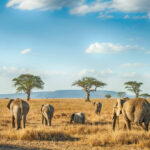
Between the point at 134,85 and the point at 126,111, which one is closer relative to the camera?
the point at 126,111

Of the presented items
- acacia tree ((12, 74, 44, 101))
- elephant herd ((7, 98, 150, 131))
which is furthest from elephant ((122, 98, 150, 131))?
acacia tree ((12, 74, 44, 101))

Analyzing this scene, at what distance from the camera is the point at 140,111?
9.57 meters

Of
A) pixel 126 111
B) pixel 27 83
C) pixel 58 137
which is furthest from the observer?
pixel 27 83

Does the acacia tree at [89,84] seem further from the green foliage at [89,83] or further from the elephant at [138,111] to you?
the elephant at [138,111]

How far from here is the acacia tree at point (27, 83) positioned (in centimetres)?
6406

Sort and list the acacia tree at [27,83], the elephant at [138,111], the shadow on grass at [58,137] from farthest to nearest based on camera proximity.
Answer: the acacia tree at [27,83] → the elephant at [138,111] → the shadow on grass at [58,137]

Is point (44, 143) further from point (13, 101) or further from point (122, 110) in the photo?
point (13, 101)

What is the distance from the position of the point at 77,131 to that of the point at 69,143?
227 cm

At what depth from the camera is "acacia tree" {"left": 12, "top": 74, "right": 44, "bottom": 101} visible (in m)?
64.1

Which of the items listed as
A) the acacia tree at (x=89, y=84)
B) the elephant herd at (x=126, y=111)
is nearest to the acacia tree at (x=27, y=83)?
the acacia tree at (x=89, y=84)

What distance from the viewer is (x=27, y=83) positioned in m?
63.5

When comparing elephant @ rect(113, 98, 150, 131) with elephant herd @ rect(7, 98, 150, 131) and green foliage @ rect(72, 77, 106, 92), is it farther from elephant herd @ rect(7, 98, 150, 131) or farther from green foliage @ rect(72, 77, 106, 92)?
green foliage @ rect(72, 77, 106, 92)

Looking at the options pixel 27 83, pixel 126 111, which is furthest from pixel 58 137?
pixel 27 83

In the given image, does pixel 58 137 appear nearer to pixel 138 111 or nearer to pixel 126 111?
pixel 126 111
